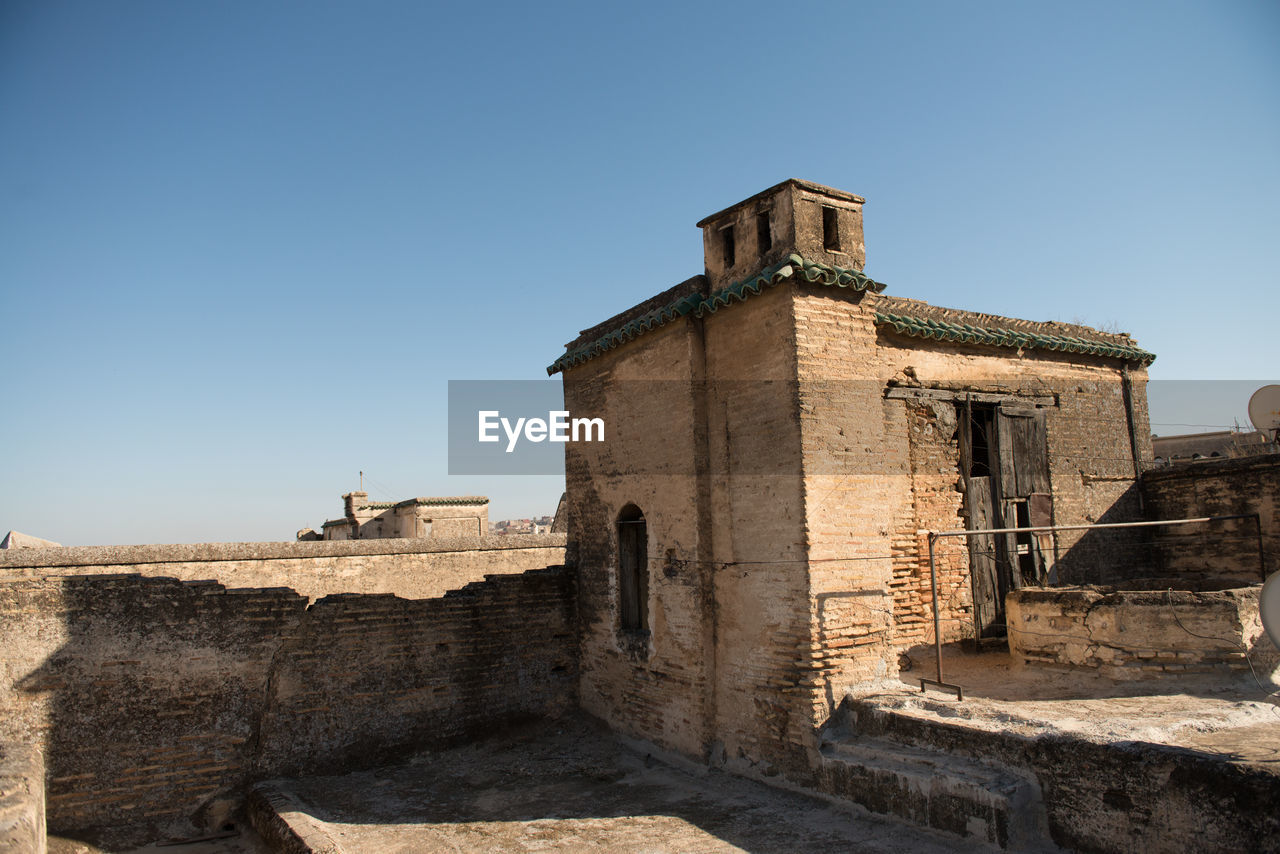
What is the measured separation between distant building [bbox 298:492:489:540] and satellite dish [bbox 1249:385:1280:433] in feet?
54.5

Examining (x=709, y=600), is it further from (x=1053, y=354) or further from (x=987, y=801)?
(x=1053, y=354)

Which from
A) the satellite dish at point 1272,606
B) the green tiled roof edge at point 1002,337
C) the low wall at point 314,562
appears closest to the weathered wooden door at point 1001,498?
the green tiled roof edge at point 1002,337

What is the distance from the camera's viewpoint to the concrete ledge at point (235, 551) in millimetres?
9023

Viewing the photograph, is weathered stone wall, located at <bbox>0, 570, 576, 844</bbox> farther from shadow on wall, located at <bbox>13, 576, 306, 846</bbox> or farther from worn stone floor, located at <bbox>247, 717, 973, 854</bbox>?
worn stone floor, located at <bbox>247, 717, 973, 854</bbox>

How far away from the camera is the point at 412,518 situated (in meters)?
21.5

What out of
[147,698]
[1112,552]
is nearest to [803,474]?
[1112,552]

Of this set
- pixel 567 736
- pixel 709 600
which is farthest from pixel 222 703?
pixel 709 600

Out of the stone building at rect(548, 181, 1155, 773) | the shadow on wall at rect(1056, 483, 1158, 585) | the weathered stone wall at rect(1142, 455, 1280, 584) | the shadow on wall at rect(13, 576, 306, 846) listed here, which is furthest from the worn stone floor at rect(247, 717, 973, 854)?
the weathered stone wall at rect(1142, 455, 1280, 584)

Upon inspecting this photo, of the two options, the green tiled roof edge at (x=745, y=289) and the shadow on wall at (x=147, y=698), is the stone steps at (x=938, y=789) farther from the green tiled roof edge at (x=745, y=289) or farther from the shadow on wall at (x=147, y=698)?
the shadow on wall at (x=147, y=698)

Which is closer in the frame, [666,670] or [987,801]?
[987,801]

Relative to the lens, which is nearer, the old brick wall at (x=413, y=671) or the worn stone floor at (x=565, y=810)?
the worn stone floor at (x=565, y=810)

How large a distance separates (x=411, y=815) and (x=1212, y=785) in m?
5.77

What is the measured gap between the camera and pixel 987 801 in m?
4.96

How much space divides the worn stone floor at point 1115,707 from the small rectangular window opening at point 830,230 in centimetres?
387
